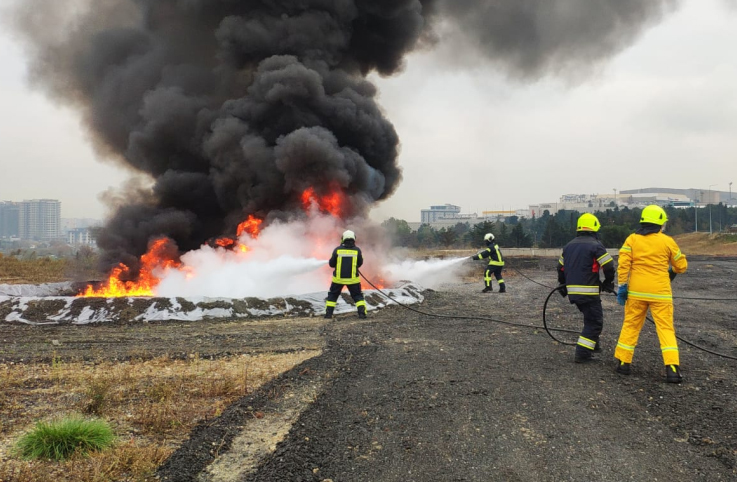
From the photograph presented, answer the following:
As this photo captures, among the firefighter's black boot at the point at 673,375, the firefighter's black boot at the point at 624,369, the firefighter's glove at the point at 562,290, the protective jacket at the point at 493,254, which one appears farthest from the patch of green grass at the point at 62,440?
the protective jacket at the point at 493,254

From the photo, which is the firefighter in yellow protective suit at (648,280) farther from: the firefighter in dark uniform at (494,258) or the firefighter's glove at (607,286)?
the firefighter in dark uniform at (494,258)

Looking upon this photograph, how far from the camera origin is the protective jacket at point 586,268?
19.0 ft

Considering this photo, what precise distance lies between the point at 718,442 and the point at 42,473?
444cm

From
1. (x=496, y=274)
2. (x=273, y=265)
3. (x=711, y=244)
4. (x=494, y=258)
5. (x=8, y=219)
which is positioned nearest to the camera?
(x=273, y=265)

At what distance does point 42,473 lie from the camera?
2.86 m

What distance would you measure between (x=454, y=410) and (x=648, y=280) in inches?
108

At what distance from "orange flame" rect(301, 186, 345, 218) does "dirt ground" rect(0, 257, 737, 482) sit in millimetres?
7374

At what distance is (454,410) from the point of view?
404cm

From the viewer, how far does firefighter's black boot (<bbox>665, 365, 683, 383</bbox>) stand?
480 cm

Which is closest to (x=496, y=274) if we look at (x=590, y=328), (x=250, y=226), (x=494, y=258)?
(x=494, y=258)

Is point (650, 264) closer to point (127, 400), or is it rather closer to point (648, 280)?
point (648, 280)

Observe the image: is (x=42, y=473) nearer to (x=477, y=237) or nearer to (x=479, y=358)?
(x=479, y=358)

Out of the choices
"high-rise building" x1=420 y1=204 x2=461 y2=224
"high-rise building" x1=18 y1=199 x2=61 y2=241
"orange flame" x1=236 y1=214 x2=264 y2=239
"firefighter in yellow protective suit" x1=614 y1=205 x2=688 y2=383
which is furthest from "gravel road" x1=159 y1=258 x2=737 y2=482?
"high-rise building" x1=420 y1=204 x2=461 y2=224

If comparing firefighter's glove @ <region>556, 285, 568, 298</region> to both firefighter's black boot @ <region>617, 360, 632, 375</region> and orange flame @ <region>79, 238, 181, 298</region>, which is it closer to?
firefighter's black boot @ <region>617, 360, 632, 375</region>
